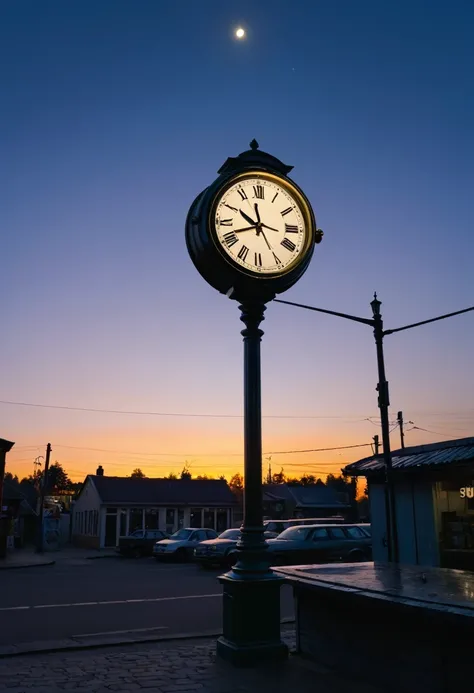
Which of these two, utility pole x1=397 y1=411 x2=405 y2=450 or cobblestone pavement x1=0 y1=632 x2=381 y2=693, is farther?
utility pole x1=397 y1=411 x2=405 y2=450

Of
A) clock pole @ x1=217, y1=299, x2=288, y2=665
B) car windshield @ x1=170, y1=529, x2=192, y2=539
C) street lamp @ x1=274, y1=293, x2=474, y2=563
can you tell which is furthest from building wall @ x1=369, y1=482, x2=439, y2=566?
car windshield @ x1=170, y1=529, x2=192, y2=539

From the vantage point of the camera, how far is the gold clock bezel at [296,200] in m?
6.79

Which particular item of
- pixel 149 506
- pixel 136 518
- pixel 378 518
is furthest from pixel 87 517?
pixel 378 518

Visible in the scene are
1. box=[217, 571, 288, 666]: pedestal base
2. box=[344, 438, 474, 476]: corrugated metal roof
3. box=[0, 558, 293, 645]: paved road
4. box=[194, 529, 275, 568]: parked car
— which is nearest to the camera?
box=[217, 571, 288, 666]: pedestal base

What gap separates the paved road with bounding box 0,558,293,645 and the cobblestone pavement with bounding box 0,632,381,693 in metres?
2.13

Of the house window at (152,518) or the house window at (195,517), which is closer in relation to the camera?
the house window at (152,518)

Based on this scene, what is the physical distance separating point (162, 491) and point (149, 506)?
5.74ft

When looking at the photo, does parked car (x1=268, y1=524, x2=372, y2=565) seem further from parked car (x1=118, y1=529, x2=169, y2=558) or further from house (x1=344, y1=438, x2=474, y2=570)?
parked car (x1=118, y1=529, x2=169, y2=558)

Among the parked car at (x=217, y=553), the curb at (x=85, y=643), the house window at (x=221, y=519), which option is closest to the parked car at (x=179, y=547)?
the parked car at (x=217, y=553)

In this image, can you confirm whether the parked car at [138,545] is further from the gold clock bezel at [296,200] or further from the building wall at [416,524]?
the gold clock bezel at [296,200]

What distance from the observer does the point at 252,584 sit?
20.3ft

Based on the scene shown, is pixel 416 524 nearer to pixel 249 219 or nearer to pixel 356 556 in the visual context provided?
pixel 356 556

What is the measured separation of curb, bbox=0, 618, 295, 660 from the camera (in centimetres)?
745

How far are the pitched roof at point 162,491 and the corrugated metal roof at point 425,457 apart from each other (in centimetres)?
2625
